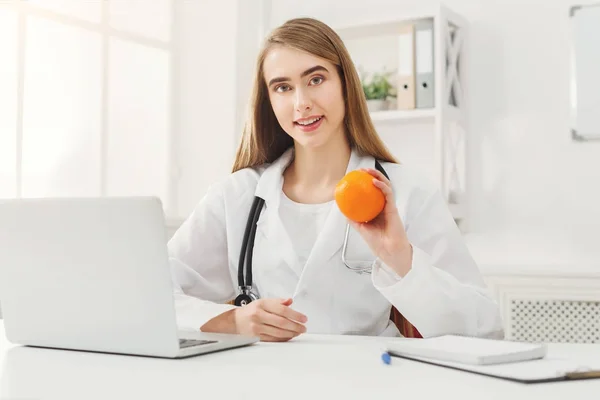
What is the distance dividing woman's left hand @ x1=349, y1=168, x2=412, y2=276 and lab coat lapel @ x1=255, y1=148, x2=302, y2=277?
0.41 m

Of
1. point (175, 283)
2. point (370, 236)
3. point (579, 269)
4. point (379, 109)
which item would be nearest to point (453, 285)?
point (370, 236)

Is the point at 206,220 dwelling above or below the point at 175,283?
above

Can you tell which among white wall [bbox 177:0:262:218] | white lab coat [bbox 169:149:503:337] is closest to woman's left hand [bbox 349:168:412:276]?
white lab coat [bbox 169:149:503:337]

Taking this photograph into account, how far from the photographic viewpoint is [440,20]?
302cm

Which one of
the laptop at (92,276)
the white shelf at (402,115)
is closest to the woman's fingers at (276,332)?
the laptop at (92,276)

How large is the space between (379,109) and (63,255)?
7.48 ft

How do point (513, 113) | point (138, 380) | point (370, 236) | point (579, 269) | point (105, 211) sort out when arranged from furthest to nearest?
1. point (513, 113)
2. point (579, 269)
3. point (370, 236)
4. point (105, 211)
5. point (138, 380)

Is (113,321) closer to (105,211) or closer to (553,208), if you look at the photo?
(105,211)

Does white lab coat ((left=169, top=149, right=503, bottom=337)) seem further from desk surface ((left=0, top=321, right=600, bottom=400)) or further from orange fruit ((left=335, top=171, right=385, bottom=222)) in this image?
desk surface ((left=0, top=321, right=600, bottom=400))

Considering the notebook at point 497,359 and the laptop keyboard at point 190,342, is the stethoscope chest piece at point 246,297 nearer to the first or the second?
the laptop keyboard at point 190,342

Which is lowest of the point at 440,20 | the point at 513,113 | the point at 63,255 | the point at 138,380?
the point at 138,380

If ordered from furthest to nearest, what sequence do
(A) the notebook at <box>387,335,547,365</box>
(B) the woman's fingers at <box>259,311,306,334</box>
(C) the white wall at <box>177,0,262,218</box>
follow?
1. (C) the white wall at <box>177,0,262,218</box>
2. (B) the woman's fingers at <box>259,311,306,334</box>
3. (A) the notebook at <box>387,335,547,365</box>

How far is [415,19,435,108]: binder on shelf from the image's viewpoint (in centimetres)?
309

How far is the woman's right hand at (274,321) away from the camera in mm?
1369
